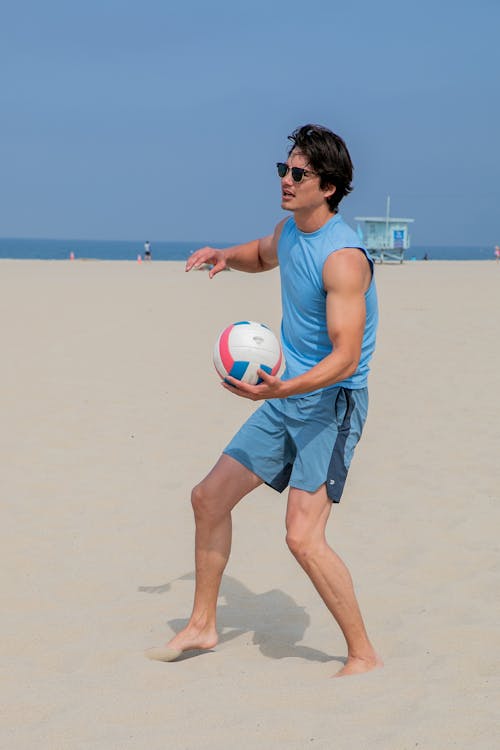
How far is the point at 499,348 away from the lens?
13211mm

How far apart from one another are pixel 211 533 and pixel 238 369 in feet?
2.72

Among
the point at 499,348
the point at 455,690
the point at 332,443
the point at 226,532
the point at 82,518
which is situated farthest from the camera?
the point at 499,348

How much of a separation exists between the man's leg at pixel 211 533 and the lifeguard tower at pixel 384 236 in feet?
150

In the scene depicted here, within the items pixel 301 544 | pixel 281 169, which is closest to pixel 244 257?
pixel 281 169

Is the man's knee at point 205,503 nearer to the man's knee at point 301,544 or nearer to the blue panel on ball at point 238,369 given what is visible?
the man's knee at point 301,544

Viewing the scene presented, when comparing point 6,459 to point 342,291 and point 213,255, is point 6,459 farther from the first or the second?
point 342,291

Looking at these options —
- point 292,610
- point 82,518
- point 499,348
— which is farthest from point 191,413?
point 499,348

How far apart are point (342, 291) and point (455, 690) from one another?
1612 mm

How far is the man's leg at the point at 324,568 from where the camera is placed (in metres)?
3.78

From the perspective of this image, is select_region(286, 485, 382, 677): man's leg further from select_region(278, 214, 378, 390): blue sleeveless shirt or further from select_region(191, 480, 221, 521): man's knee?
select_region(278, 214, 378, 390): blue sleeveless shirt

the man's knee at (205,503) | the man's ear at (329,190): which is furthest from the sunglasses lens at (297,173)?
the man's knee at (205,503)

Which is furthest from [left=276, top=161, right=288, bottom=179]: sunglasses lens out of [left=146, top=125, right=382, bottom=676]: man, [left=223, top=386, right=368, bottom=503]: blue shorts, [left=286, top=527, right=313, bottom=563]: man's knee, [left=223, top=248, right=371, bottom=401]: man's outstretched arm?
[left=286, top=527, right=313, bottom=563]: man's knee

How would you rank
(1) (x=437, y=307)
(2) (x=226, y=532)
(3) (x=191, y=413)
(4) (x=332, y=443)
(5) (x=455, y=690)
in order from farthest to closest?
1. (1) (x=437, y=307)
2. (3) (x=191, y=413)
3. (2) (x=226, y=532)
4. (4) (x=332, y=443)
5. (5) (x=455, y=690)

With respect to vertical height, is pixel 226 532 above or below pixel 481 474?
above
